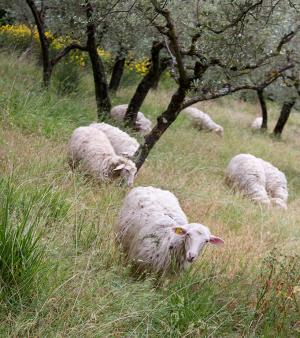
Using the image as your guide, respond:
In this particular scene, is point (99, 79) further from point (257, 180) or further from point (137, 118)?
point (257, 180)

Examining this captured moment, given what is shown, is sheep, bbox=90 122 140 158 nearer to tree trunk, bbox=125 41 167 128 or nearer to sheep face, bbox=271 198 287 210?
tree trunk, bbox=125 41 167 128

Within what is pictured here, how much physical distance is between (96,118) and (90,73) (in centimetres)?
598

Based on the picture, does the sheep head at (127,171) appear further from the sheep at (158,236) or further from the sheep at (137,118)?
the sheep at (137,118)

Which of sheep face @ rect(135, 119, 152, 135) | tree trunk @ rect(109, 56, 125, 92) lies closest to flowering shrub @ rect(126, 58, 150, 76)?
tree trunk @ rect(109, 56, 125, 92)

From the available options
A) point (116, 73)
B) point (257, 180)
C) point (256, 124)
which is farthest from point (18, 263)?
point (256, 124)

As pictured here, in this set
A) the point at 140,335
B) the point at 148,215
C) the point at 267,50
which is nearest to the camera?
the point at 140,335

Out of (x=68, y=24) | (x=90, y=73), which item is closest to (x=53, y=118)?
(x=68, y=24)

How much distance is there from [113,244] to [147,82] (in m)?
7.55

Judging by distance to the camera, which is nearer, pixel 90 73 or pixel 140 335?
pixel 140 335

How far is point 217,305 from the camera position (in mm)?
4195

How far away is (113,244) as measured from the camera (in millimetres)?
5043

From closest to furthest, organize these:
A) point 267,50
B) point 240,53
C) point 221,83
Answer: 1. point 240,53
2. point 221,83
3. point 267,50

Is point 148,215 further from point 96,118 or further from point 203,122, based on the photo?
point 203,122

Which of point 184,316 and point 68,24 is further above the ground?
point 68,24
